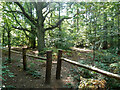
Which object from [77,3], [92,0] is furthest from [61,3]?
[92,0]

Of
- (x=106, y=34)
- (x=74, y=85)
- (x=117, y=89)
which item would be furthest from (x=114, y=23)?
(x=74, y=85)

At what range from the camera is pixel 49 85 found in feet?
9.74

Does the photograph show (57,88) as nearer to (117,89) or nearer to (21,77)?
(21,77)

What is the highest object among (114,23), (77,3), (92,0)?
(77,3)

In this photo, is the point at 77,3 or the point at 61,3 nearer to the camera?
the point at 77,3

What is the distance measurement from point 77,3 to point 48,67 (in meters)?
5.24

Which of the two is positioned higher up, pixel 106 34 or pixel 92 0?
pixel 92 0

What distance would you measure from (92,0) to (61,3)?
296 centimetres

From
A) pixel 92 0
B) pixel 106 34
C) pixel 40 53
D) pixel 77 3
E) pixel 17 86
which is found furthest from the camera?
pixel 40 53

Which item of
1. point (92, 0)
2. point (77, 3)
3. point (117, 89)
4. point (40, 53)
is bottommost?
point (117, 89)

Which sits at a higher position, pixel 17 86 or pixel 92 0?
pixel 92 0

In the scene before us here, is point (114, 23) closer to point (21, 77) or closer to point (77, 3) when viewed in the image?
point (77, 3)

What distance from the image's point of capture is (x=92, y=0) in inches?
182

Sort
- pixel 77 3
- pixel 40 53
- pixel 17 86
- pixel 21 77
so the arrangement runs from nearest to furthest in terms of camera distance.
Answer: pixel 17 86 → pixel 21 77 → pixel 77 3 → pixel 40 53
